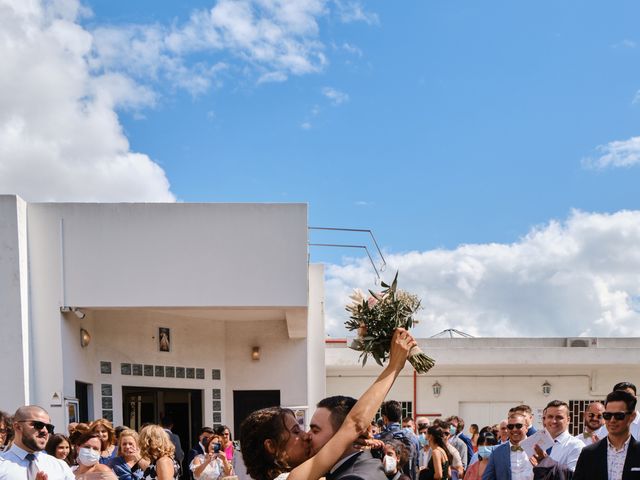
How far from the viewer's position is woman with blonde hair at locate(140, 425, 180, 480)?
6.30 meters

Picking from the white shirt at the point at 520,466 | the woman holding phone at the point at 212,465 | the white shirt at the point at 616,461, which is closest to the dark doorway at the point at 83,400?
the woman holding phone at the point at 212,465

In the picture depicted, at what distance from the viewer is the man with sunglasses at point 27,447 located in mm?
5215

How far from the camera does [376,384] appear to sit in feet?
9.00

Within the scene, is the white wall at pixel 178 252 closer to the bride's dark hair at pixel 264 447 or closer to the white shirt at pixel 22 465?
the white shirt at pixel 22 465

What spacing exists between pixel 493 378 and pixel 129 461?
1613 centimetres

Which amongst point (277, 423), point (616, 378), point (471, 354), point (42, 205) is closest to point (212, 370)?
point (42, 205)

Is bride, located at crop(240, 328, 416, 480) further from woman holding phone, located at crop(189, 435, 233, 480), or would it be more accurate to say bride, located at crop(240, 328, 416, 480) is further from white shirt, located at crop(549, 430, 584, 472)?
woman holding phone, located at crop(189, 435, 233, 480)

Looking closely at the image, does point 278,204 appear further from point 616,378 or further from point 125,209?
point 616,378

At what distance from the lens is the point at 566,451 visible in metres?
5.90

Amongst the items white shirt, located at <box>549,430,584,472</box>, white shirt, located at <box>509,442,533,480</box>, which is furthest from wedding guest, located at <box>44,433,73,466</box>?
white shirt, located at <box>549,430,584,472</box>

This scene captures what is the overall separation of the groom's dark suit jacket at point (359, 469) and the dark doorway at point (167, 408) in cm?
1315

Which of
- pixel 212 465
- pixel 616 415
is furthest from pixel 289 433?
pixel 212 465

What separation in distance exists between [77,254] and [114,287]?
789mm

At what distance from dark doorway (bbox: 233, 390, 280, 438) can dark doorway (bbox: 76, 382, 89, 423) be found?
4.03 meters
